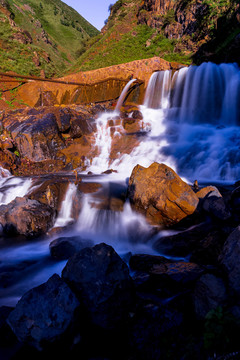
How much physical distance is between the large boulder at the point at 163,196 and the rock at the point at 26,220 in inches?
106

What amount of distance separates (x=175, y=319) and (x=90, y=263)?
1.28 meters

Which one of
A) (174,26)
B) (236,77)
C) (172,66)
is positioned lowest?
(236,77)

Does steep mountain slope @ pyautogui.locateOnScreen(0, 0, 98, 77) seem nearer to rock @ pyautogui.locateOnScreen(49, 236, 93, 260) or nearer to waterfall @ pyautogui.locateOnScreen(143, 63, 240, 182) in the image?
waterfall @ pyautogui.locateOnScreen(143, 63, 240, 182)

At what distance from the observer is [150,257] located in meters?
4.29

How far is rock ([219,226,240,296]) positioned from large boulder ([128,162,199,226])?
2.91 meters

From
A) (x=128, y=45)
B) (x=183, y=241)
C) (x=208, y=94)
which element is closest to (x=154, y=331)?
(x=183, y=241)

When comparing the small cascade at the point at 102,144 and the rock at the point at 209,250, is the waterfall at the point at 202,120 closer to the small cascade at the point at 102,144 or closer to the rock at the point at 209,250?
the small cascade at the point at 102,144

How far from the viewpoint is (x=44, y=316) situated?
2.24m

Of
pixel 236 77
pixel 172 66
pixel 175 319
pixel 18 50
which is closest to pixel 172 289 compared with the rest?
pixel 175 319

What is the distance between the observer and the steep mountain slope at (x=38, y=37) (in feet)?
83.7

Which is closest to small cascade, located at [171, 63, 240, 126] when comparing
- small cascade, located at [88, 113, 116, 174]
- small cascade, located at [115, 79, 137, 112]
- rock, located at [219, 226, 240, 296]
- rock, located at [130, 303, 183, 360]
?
small cascade, located at [115, 79, 137, 112]

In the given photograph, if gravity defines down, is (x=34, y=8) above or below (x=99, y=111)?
above

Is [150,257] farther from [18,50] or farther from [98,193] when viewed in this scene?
[18,50]

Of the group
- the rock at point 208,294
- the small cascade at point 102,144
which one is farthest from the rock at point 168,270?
the small cascade at point 102,144
